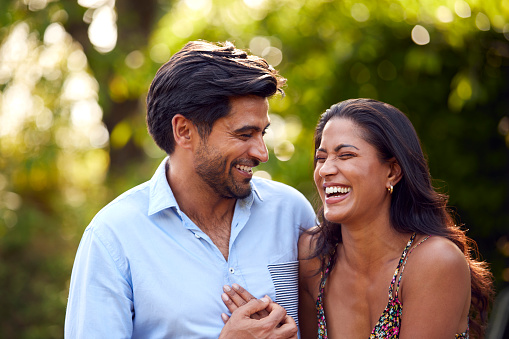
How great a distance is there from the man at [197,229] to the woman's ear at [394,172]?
516mm

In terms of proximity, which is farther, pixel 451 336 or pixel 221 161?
pixel 221 161

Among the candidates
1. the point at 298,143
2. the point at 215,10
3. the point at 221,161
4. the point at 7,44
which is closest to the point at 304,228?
the point at 221,161

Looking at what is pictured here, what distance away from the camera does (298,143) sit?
4.35 metres

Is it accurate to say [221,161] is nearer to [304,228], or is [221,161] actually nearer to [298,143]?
[304,228]

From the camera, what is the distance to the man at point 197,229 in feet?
7.78

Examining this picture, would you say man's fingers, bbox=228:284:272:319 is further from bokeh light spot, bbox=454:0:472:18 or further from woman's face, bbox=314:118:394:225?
bokeh light spot, bbox=454:0:472:18

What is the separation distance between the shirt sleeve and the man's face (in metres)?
0.52

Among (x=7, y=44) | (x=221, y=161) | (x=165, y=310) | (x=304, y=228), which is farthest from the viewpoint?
(x=7, y=44)

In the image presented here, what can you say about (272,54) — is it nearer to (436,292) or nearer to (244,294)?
(244,294)

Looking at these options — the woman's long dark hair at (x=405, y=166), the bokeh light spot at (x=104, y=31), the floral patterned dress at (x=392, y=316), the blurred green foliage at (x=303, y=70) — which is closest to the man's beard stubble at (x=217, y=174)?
the woman's long dark hair at (x=405, y=166)

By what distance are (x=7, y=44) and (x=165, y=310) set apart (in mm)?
5137

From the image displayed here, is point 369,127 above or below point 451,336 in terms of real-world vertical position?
above

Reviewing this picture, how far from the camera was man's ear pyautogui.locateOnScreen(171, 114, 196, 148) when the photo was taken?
8.82 feet

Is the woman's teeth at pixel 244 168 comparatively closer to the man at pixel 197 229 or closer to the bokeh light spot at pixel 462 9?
the man at pixel 197 229
